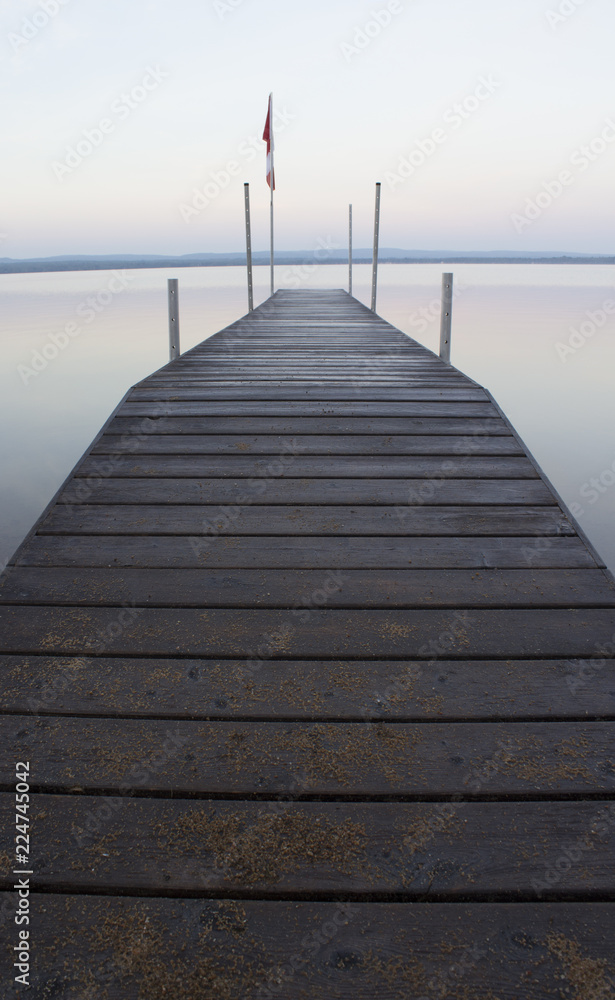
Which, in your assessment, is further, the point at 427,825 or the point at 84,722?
the point at 84,722

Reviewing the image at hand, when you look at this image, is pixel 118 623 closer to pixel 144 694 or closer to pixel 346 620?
pixel 144 694

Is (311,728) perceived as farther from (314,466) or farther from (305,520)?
(314,466)

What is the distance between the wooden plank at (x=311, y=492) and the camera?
2.94 meters

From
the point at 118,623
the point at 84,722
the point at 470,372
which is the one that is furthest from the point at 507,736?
the point at 470,372

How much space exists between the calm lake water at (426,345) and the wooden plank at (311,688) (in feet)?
11.8

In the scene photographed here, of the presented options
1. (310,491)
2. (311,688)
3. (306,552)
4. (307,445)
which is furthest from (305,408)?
(311,688)

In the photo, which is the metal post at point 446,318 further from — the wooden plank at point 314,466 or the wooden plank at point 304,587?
the wooden plank at point 304,587

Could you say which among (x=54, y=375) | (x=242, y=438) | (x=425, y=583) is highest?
(x=242, y=438)

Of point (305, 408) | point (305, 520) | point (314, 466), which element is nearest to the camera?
point (305, 520)

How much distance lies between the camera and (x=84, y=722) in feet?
5.80

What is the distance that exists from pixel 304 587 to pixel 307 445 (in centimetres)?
123

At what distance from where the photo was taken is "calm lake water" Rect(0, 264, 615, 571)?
7637 mm

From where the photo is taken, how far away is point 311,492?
9.88 ft

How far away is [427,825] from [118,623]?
1.21 m
